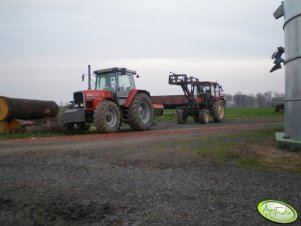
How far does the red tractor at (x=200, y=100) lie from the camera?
19922 millimetres

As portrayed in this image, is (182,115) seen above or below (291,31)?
below

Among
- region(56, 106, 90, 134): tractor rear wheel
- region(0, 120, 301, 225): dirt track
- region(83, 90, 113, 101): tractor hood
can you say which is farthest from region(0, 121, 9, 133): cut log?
region(0, 120, 301, 225): dirt track

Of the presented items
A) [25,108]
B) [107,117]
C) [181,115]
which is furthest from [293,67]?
[181,115]

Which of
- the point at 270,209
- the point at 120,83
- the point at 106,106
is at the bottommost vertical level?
the point at 270,209

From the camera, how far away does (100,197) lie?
4.04m

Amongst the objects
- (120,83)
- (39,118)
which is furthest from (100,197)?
(39,118)

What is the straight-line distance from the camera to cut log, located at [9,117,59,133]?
13.7 meters

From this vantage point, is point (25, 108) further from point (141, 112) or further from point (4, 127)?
point (141, 112)

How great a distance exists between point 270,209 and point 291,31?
522 cm

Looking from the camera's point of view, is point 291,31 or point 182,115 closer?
point 291,31

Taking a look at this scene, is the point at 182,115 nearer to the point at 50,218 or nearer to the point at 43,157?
the point at 43,157

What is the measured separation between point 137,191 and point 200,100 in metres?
17.1

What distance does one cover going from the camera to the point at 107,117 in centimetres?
1310

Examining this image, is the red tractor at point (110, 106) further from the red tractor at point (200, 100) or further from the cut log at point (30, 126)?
the red tractor at point (200, 100)
